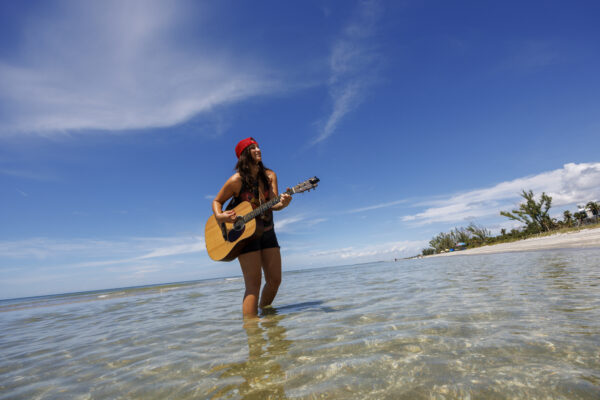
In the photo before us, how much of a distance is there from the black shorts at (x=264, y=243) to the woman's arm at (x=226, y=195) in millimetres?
466

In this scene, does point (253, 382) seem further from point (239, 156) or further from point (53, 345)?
point (53, 345)

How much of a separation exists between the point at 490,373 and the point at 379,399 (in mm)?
739

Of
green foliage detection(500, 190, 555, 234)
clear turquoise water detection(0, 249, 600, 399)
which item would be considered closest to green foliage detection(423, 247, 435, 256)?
green foliage detection(500, 190, 555, 234)

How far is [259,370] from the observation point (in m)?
2.19

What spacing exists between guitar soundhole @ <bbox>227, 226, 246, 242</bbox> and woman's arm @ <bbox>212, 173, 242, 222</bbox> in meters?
0.20

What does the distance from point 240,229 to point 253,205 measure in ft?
1.48

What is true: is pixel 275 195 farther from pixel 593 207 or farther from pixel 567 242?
pixel 593 207

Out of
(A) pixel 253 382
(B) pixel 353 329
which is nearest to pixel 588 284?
(B) pixel 353 329

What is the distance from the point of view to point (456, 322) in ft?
9.93

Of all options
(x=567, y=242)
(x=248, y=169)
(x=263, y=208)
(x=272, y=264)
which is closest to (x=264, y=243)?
(x=272, y=264)

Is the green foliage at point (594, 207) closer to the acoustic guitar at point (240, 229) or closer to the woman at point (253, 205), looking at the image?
the acoustic guitar at point (240, 229)

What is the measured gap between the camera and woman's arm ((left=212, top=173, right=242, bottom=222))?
4434 millimetres

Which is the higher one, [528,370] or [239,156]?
[239,156]

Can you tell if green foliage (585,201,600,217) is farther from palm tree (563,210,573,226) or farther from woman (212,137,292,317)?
woman (212,137,292,317)
